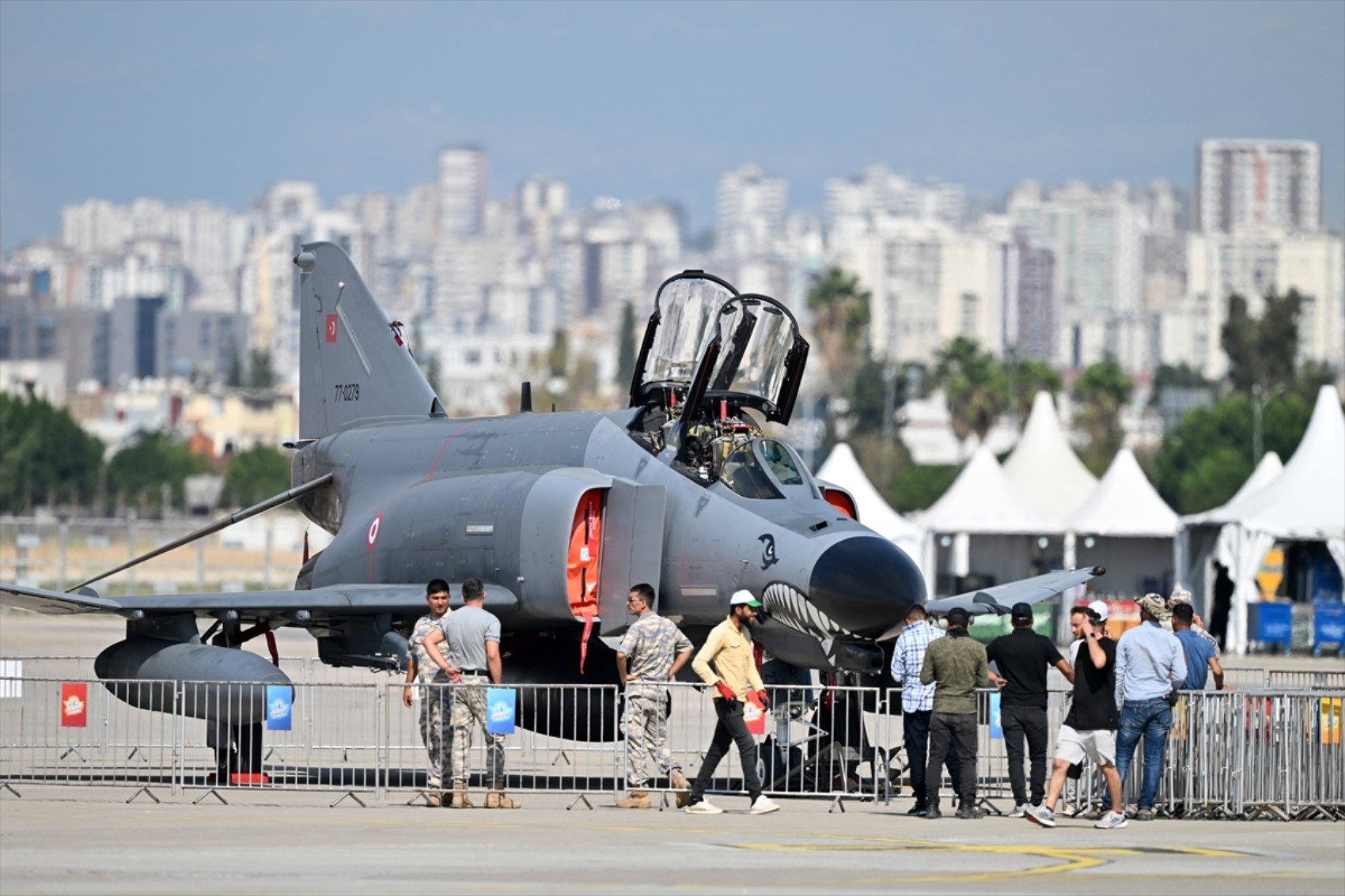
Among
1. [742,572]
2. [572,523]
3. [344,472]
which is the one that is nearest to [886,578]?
[742,572]

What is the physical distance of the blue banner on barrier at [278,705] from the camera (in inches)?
659

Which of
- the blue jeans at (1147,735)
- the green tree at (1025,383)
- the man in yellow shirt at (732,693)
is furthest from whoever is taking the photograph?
the green tree at (1025,383)

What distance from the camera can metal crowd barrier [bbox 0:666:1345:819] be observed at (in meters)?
15.6

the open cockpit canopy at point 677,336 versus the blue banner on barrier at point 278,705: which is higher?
the open cockpit canopy at point 677,336

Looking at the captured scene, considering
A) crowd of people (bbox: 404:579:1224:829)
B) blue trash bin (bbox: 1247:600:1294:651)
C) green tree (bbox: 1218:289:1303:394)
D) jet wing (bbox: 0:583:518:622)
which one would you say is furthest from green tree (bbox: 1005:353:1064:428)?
crowd of people (bbox: 404:579:1224:829)

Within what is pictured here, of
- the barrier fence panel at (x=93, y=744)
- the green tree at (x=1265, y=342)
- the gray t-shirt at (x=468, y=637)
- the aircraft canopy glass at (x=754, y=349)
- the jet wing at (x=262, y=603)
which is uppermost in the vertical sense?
the green tree at (x=1265, y=342)

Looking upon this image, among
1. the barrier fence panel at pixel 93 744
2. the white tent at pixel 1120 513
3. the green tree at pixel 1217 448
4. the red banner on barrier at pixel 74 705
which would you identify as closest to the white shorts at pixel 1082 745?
the barrier fence panel at pixel 93 744

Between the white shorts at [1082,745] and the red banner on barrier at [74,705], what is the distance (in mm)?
7601

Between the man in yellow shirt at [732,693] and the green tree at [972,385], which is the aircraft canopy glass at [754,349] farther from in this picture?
the green tree at [972,385]

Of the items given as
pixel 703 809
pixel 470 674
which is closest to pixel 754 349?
pixel 470 674

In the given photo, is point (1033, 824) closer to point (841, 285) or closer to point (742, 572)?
point (742, 572)

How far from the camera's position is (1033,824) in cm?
1504

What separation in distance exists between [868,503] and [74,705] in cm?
3238

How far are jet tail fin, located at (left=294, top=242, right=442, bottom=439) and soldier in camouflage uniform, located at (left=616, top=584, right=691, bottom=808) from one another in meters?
7.62
